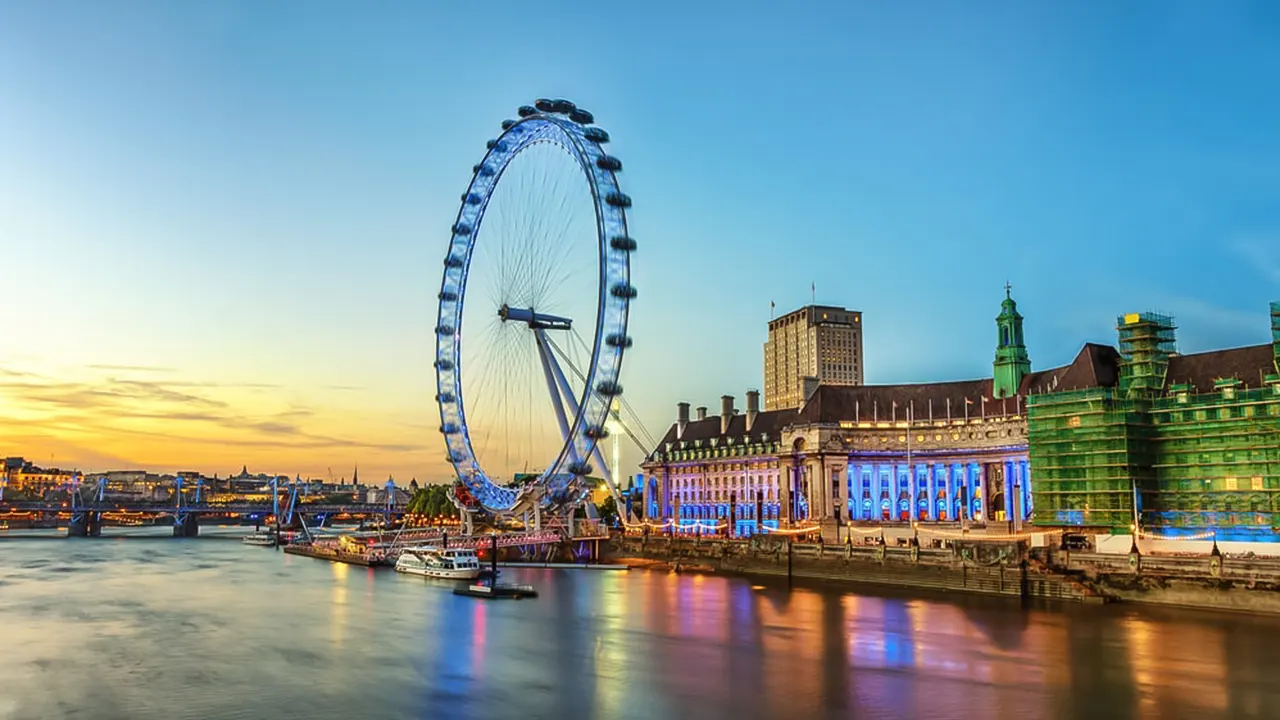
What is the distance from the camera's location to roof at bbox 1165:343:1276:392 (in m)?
76.9

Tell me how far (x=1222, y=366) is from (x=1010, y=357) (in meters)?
39.3

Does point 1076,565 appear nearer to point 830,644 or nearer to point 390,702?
point 830,644

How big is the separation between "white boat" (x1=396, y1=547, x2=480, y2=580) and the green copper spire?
63.4m

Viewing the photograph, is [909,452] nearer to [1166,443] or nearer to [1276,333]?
[1166,443]

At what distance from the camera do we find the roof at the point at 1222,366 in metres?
76.9

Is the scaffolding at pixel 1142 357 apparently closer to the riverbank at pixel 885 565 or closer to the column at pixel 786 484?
the riverbank at pixel 885 565

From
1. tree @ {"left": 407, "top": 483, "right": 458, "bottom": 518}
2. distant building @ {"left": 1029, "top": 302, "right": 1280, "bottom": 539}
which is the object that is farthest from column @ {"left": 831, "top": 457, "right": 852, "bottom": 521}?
tree @ {"left": 407, "top": 483, "right": 458, "bottom": 518}

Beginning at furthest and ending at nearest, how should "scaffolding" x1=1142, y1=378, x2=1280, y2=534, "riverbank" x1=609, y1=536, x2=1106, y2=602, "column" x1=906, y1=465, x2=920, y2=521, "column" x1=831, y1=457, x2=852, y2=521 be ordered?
"column" x1=831, y1=457, x2=852, y2=521
"column" x1=906, y1=465, x2=920, y2=521
"scaffolding" x1=1142, y1=378, x2=1280, y2=534
"riverbank" x1=609, y1=536, x2=1106, y2=602

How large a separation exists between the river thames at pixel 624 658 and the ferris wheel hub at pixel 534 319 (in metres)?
22.4

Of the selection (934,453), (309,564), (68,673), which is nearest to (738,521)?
(934,453)

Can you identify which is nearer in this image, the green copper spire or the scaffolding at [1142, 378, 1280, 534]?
the scaffolding at [1142, 378, 1280, 534]

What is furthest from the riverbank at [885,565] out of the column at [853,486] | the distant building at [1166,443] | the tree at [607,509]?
the tree at [607,509]

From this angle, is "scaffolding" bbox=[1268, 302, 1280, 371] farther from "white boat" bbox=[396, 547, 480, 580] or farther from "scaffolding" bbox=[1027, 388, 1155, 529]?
"white boat" bbox=[396, 547, 480, 580]

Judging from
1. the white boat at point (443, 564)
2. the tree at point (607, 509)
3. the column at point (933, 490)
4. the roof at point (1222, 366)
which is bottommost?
the white boat at point (443, 564)
